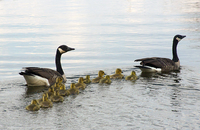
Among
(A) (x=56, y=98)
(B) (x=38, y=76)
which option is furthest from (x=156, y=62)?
(A) (x=56, y=98)

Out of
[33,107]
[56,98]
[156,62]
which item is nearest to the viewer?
[33,107]

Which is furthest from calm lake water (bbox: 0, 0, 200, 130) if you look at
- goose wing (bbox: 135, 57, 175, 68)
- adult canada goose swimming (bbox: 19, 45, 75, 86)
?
goose wing (bbox: 135, 57, 175, 68)

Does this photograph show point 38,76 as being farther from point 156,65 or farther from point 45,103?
point 156,65

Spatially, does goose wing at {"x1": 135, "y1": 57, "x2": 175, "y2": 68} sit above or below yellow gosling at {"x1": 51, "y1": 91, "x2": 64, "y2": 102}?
above

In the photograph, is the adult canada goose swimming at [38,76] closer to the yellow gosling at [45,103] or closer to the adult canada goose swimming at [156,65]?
the yellow gosling at [45,103]

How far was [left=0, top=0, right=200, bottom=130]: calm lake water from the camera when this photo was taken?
978 centimetres

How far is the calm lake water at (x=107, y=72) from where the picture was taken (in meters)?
9.78

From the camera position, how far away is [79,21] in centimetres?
3875

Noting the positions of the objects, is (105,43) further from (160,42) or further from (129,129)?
(129,129)

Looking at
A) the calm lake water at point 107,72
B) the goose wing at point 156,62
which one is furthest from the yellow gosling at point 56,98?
the goose wing at point 156,62

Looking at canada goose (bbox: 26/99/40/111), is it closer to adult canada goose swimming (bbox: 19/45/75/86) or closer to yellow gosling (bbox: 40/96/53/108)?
yellow gosling (bbox: 40/96/53/108)

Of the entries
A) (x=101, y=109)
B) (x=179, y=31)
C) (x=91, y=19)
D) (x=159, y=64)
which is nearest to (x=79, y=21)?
(x=91, y=19)

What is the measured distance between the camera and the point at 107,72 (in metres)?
16.6

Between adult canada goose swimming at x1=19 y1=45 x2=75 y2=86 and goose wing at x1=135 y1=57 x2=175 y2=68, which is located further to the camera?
goose wing at x1=135 y1=57 x2=175 y2=68
